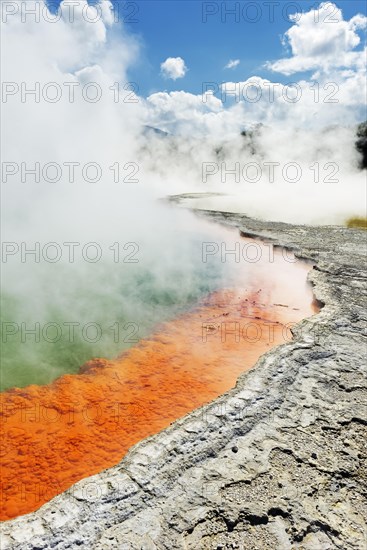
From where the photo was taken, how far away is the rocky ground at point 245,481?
85.3 inches

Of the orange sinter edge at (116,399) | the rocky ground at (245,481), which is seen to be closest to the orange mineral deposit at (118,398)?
the orange sinter edge at (116,399)

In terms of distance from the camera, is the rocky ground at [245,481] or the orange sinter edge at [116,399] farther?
the orange sinter edge at [116,399]

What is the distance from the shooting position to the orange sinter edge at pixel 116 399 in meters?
3.25

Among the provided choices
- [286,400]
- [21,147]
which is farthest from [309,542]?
[21,147]

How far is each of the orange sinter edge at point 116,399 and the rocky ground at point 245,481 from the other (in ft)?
2.50

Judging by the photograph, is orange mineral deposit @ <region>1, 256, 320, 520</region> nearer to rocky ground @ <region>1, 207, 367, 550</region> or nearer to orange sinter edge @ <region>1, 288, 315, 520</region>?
orange sinter edge @ <region>1, 288, 315, 520</region>

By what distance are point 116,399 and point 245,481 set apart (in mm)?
1935

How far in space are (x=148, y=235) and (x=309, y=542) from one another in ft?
28.9

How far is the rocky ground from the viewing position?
2166mm

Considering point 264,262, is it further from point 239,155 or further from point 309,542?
point 239,155

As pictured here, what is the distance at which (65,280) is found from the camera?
23.5ft

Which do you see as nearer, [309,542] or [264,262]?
[309,542]

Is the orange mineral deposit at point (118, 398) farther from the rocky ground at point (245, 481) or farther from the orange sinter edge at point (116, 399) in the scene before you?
the rocky ground at point (245, 481)

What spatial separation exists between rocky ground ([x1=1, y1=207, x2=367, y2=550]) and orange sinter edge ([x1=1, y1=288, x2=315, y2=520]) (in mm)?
762
